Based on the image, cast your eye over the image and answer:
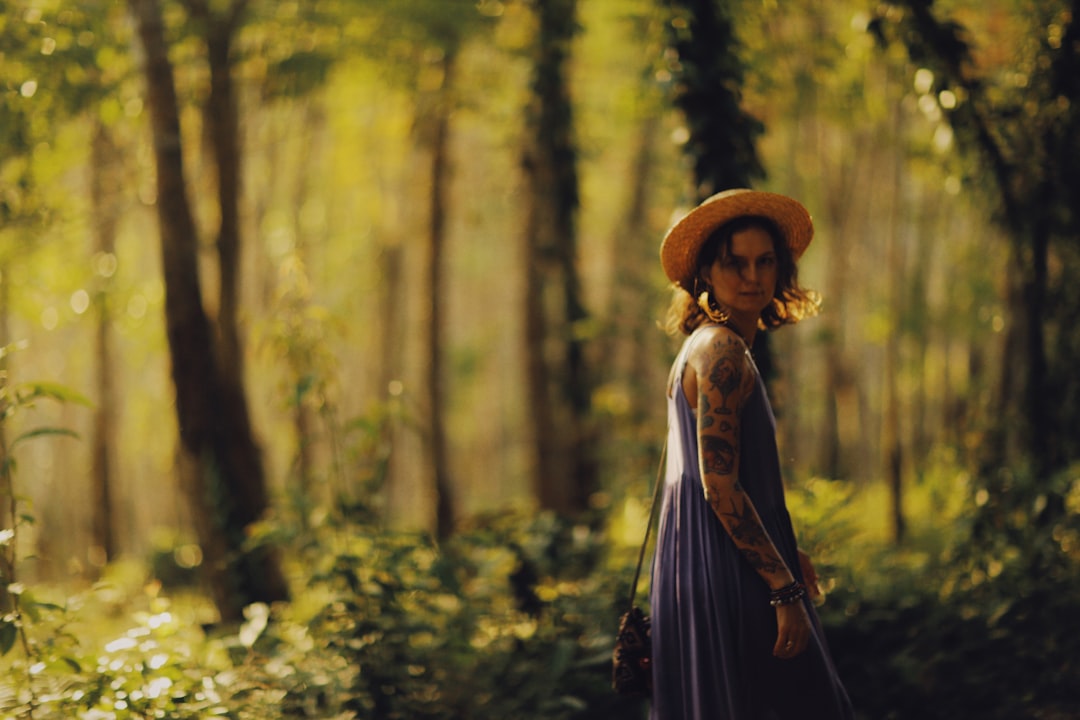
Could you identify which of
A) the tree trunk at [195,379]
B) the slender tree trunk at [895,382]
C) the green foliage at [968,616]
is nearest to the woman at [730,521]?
the green foliage at [968,616]

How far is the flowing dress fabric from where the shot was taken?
341cm

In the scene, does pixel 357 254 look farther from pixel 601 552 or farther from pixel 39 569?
pixel 601 552

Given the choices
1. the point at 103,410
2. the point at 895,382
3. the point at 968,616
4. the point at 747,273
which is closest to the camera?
the point at 747,273

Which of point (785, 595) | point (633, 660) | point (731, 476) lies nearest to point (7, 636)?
point (633, 660)

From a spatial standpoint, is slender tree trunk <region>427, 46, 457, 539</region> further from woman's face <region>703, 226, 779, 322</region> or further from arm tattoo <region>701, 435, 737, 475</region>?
arm tattoo <region>701, 435, 737, 475</region>

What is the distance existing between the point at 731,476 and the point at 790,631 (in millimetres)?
545

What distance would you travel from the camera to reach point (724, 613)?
11.2 feet

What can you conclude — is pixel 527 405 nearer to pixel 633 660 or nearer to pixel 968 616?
pixel 968 616

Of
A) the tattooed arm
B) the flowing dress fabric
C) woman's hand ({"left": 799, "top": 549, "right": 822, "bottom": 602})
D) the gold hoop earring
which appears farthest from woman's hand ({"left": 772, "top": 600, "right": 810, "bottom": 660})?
the gold hoop earring

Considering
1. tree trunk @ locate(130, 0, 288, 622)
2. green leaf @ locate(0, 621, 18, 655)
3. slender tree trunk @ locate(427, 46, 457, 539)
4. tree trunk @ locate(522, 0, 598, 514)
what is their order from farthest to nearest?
slender tree trunk @ locate(427, 46, 457, 539) < tree trunk @ locate(522, 0, 598, 514) < tree trunk @ locate(130, 0, 288, 622) < green leaf @ locate(0, 621, 18, 655)

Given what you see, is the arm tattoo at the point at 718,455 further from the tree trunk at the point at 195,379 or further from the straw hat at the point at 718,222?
the tree trunk at the point at 195,379

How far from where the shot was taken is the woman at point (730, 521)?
11.0ft

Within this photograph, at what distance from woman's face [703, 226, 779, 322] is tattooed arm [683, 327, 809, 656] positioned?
261mm

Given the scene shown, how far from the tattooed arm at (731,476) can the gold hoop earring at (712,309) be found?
0.25 metres
